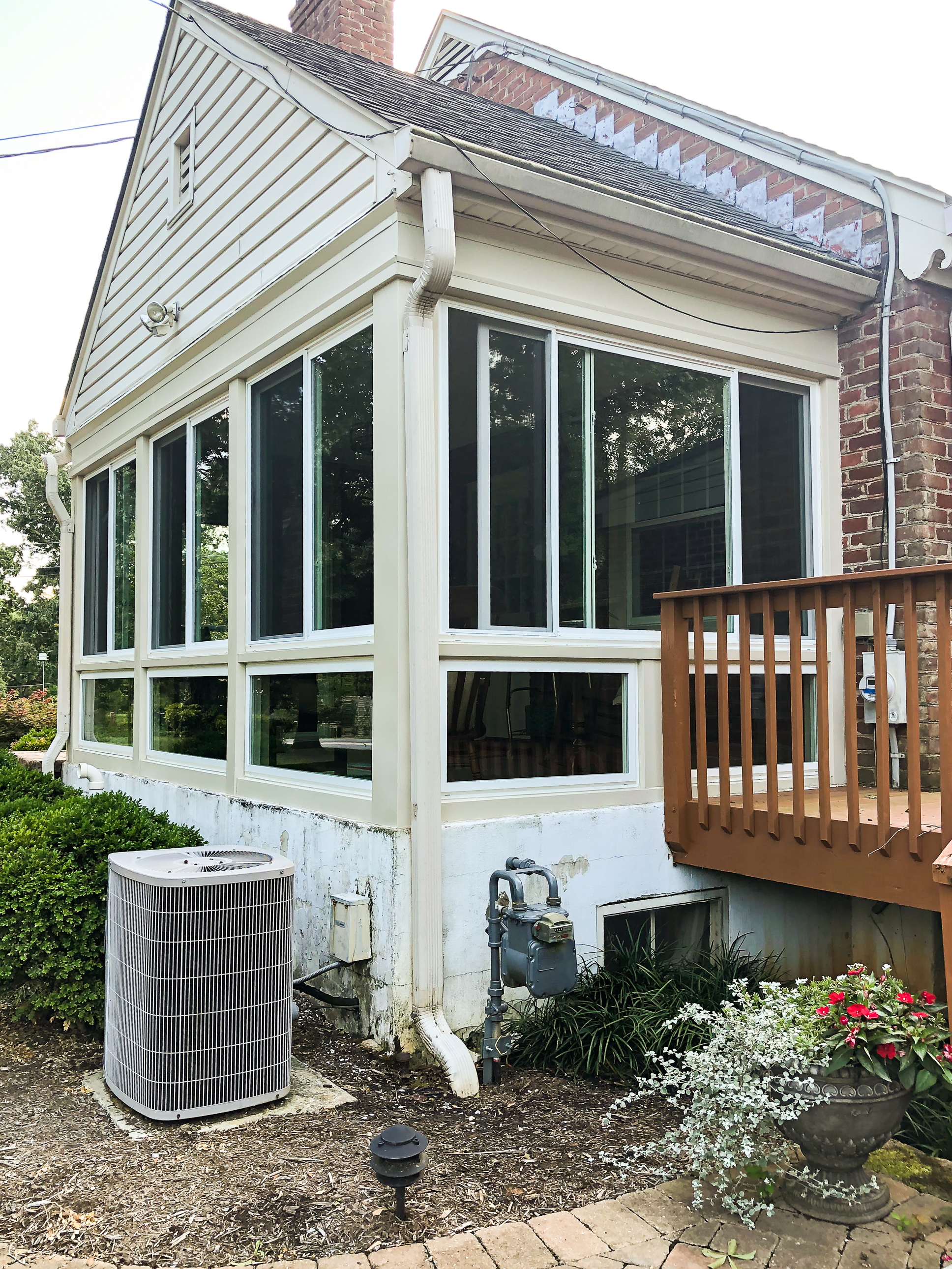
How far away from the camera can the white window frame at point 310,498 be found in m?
4.59

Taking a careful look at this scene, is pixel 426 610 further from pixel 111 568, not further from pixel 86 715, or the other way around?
pixel 86 715

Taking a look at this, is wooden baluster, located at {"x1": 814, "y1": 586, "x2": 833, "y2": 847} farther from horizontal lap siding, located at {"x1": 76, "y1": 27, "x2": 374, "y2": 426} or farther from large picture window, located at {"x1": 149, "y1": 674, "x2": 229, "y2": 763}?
large picture window, located at {"x1": 149, "y1": 674, "x2": 229, "y2": 763}

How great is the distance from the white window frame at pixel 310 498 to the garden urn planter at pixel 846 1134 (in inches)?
101

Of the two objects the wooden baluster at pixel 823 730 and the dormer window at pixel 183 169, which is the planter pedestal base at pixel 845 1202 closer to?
the wooden baluster at pixel 823 730

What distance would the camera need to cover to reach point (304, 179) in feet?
16.6

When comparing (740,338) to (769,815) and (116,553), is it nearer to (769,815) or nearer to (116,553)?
(769,815)

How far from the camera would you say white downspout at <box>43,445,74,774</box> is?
28.3 ft

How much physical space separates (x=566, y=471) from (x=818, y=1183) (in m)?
3.11

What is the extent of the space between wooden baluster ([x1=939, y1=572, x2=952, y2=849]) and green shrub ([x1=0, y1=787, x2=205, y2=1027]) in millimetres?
3459

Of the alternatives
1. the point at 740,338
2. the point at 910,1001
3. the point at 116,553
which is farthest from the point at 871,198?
the point at 116,553

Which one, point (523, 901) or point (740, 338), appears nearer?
point (523, 901)

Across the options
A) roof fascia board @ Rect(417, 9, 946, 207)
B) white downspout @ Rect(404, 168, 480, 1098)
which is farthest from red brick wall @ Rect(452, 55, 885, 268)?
white downspout @ Rect(404, 168, 480, 1098)

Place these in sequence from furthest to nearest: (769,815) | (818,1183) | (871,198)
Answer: (871,198), (769,815), (818,1183)

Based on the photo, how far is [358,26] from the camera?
869 cm
